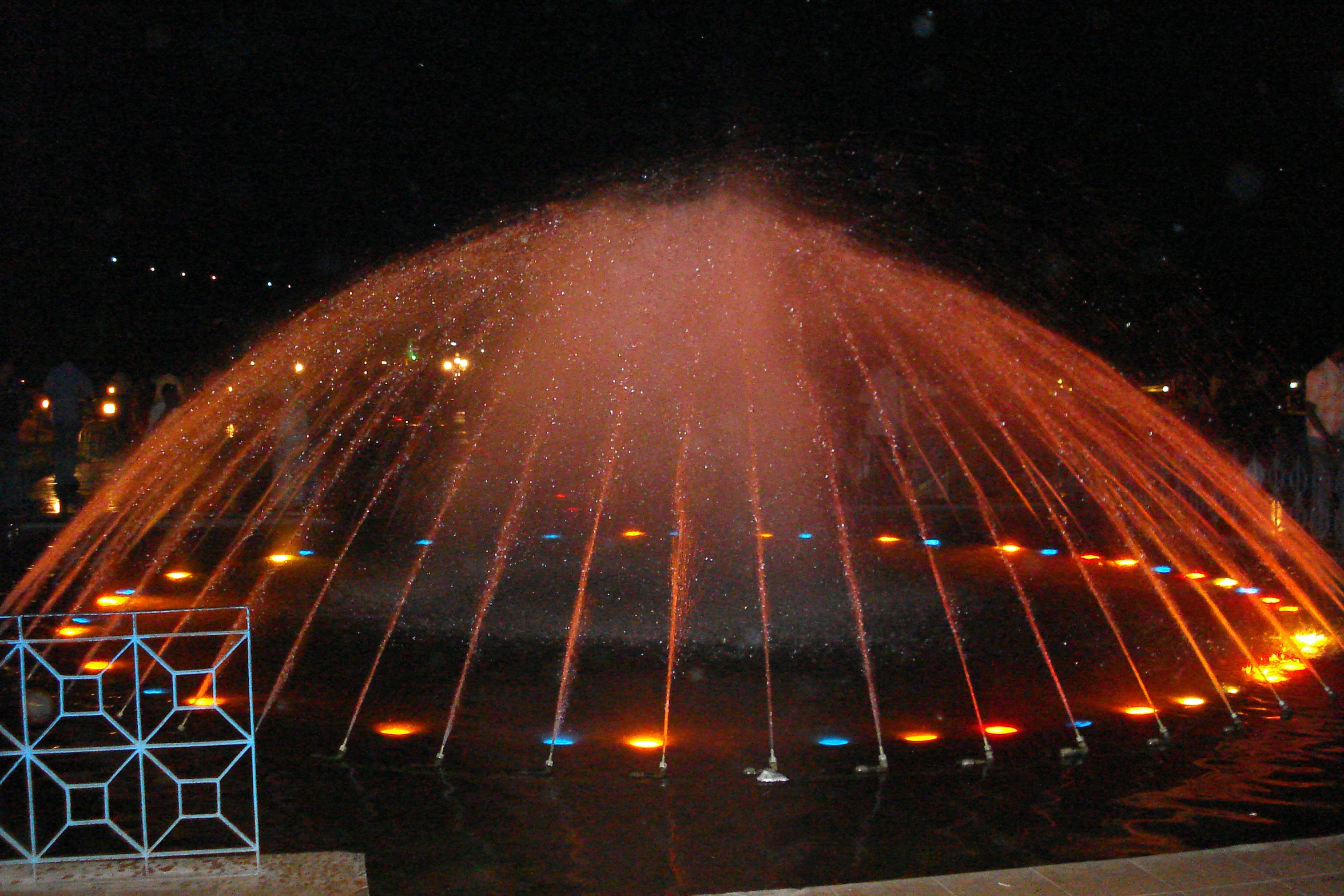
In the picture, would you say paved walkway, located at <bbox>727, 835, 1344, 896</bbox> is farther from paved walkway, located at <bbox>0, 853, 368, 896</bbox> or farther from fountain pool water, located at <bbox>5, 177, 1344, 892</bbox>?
paved walkway, located at <bbox>0, 853, 368, 896</bbox>

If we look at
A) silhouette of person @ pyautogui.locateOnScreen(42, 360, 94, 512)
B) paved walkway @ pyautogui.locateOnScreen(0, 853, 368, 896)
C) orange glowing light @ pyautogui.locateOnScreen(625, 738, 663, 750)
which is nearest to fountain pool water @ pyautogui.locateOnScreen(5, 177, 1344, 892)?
orange glowing light @ pyautogui.locateOnScreen(625, 738, 663, 750)

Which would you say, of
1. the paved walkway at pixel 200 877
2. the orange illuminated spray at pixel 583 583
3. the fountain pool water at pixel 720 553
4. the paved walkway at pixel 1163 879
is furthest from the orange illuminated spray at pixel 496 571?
the paved walkway at pixel 1163 879

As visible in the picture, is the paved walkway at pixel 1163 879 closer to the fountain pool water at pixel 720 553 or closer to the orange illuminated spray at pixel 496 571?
the fountain pool water at pixel 720 553

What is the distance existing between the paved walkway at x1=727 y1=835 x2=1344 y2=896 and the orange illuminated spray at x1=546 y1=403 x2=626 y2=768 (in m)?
2.48

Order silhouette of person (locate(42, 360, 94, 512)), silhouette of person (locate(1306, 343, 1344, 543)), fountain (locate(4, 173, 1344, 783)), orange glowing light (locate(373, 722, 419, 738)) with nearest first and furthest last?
orange glowing light (locate(373, 722, 419, 738))
fountain (locate(4, 173, 1344, 783))
silhouette of person (locate(1306, 343, 1344, 543))
silhouette of person (locate(42, 360, 94, 512))

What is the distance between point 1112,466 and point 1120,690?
12.9 metres

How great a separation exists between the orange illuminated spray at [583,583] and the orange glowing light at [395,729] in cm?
86

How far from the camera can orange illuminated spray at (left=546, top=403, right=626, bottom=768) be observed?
736cm

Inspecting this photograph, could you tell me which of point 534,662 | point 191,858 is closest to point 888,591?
point 534,662

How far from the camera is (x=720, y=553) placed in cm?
1193

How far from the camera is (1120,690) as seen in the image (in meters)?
8.06

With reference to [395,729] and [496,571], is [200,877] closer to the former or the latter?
[395,729]

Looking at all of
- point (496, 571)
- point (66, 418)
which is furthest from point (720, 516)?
point (66, 418)

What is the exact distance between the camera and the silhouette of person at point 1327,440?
13.3 meters
